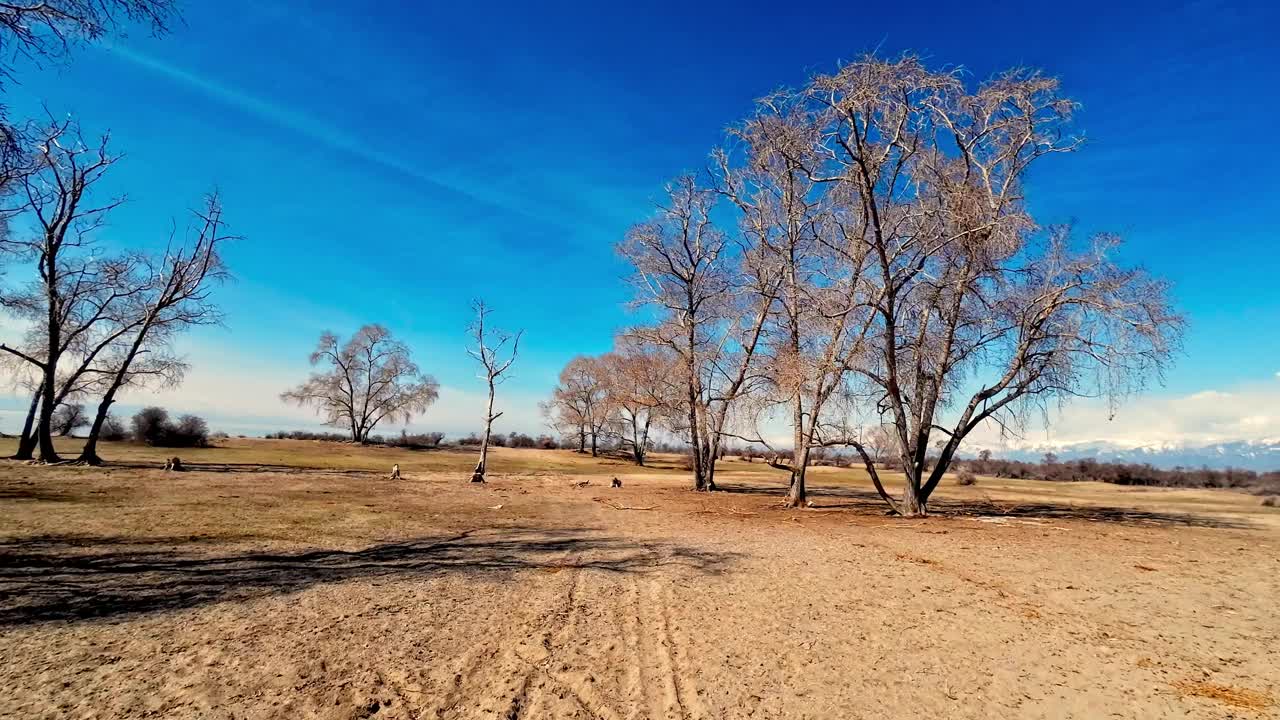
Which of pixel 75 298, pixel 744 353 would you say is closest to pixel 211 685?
pixel 744 353

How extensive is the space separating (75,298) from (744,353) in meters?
26.7

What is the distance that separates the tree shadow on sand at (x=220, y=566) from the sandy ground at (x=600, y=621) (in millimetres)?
48

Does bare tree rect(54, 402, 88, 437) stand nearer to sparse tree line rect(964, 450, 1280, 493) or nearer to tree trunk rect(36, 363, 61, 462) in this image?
tree trunk rect(36, 363, 61, 462)

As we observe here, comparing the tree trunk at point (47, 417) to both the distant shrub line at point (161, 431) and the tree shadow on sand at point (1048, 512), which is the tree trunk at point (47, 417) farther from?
the tree shadow on sand at point (1048, 512)

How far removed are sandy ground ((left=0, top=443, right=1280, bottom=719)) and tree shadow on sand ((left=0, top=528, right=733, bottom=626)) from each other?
48 millimetres

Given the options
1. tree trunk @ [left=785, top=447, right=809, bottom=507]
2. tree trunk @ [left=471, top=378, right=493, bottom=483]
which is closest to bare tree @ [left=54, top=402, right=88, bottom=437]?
tree trunk @ [left=471, top=378, right=493, bottom=483]

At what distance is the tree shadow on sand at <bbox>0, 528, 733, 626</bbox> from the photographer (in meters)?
5.91

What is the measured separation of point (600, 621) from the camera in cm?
622

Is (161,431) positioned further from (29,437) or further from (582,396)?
(582,396)

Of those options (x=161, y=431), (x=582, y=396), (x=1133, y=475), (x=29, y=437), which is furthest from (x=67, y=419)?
(x=1133, y=475)

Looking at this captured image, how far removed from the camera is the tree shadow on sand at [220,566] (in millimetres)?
5906

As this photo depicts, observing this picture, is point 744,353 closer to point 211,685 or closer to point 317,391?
point 211,685

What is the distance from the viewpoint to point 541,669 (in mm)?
4855

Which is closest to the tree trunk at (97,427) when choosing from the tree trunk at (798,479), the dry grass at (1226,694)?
the tree trunk at (798,479)
